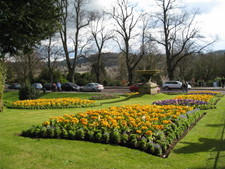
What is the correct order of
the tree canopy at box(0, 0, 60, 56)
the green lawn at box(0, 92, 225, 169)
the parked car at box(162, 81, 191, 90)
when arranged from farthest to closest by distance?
1. the parked car at box(162, 81, 191, 90)
2. the tree canopy at box(0, 0, 60, 56)
3. the green lawn at box(0, 92, 225, 169)

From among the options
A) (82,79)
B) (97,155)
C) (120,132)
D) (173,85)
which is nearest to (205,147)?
(120,132)

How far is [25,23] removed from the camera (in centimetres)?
1040

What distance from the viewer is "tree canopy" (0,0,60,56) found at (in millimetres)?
9625

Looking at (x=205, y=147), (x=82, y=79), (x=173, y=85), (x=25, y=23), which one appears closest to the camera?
(x=205, y=147)

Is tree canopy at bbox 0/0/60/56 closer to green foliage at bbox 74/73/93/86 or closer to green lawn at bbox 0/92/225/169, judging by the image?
green lawn at bbox 0/92/225/169

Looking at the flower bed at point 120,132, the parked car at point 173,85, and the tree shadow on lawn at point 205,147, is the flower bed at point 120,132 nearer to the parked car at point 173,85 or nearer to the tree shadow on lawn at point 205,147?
the tree shadow on lawn at point 205,147

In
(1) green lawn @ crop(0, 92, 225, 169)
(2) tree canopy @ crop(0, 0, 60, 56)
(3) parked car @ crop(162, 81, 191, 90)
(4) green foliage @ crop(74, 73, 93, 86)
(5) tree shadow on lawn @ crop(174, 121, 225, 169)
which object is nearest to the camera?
(1) green lawn @ crop(0, 92, 225, 169)

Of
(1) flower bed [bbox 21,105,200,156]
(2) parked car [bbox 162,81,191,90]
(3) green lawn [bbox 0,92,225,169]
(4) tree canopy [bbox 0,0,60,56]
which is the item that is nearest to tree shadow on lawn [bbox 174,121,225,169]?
(3) green lawn [bbox 0,92,225,169]

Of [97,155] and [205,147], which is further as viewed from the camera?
[205,147]

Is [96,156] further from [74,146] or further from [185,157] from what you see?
[185,157]

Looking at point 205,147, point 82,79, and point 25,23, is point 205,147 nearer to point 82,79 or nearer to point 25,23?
point 25,23

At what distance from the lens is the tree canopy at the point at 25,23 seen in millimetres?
9625

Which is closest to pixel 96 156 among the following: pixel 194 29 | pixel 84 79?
pixel 194 29

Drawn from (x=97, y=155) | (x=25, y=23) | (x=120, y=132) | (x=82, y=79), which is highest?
(x=25, y=23)
